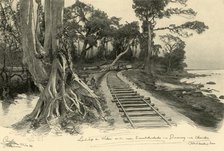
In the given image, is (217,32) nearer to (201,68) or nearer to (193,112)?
(201,68)

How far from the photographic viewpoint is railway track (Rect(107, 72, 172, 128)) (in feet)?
10.6

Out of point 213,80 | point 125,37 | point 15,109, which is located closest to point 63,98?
point 15,109

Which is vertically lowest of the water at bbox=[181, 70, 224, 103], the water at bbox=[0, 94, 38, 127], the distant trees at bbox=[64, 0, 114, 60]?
the water at bbox=[0, 94, 38, 127]

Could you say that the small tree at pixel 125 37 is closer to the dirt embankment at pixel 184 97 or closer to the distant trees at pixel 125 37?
the distant trees at pixel 125 37

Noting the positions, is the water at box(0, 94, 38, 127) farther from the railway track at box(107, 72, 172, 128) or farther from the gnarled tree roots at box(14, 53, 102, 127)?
the railway track at box(107, 72, 172, 128)

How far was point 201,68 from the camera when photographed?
11.0 ft

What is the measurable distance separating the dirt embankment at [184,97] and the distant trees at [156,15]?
0.37 feet

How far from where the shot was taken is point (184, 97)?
3373mm

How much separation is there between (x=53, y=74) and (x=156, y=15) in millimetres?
780

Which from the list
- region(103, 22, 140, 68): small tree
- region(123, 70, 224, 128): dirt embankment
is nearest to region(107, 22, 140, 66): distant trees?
region(103, 22, 140, 68): small tree

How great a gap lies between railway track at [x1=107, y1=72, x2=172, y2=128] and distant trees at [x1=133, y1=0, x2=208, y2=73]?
0.20 metres

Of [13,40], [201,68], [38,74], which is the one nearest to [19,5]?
[13,40]

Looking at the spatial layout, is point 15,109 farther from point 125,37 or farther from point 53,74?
point 125,37

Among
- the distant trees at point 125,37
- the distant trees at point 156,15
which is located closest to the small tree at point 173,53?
the distant trees at point 156,15
